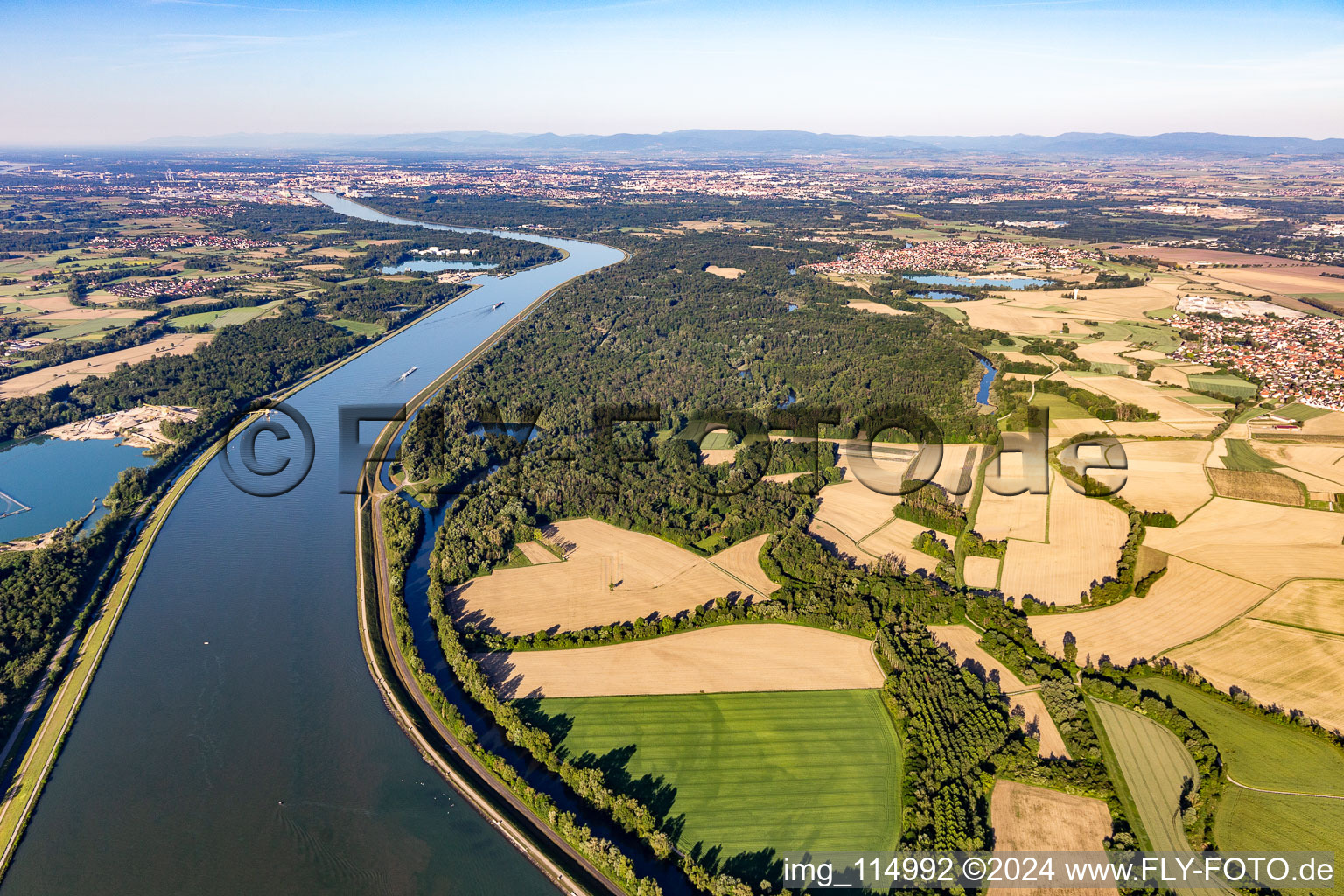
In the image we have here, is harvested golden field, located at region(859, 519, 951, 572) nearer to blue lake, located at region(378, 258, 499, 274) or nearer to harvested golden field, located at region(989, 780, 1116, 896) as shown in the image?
harvested golden field, located at region(989, 780, 1116, 896)

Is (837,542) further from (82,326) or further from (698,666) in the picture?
(82,326)

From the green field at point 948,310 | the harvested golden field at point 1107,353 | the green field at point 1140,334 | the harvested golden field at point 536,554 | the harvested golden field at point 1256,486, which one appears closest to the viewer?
the harvested golden field at point 536,554

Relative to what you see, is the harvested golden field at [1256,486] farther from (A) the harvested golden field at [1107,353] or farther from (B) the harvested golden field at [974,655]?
(A) the harvested golden field at [1107,353]

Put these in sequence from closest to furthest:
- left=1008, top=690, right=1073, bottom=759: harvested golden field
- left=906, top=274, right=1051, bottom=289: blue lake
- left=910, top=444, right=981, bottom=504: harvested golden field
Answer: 1. left=1008, top=690, right=1073, bottom=759: harvested golden field
2. left=910, top=444, right=981, bottom=504: harvested golden field
3. left=906, top=274, right=1051, bottom=289: blue lake

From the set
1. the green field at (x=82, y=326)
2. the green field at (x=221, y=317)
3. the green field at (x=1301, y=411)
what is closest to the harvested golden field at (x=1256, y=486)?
the green field at (x=1301, y=411)

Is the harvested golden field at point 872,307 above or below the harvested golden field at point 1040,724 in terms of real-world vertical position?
above

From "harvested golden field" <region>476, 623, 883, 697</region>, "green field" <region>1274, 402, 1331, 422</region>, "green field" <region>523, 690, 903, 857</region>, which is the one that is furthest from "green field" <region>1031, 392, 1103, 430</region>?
"green field" <region>523, 690, 903, 857</region>

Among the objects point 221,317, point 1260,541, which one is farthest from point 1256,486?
point 221,317

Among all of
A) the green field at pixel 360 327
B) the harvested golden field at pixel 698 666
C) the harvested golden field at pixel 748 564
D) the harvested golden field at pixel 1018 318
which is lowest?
the harvested golden field at pixel 698 666
